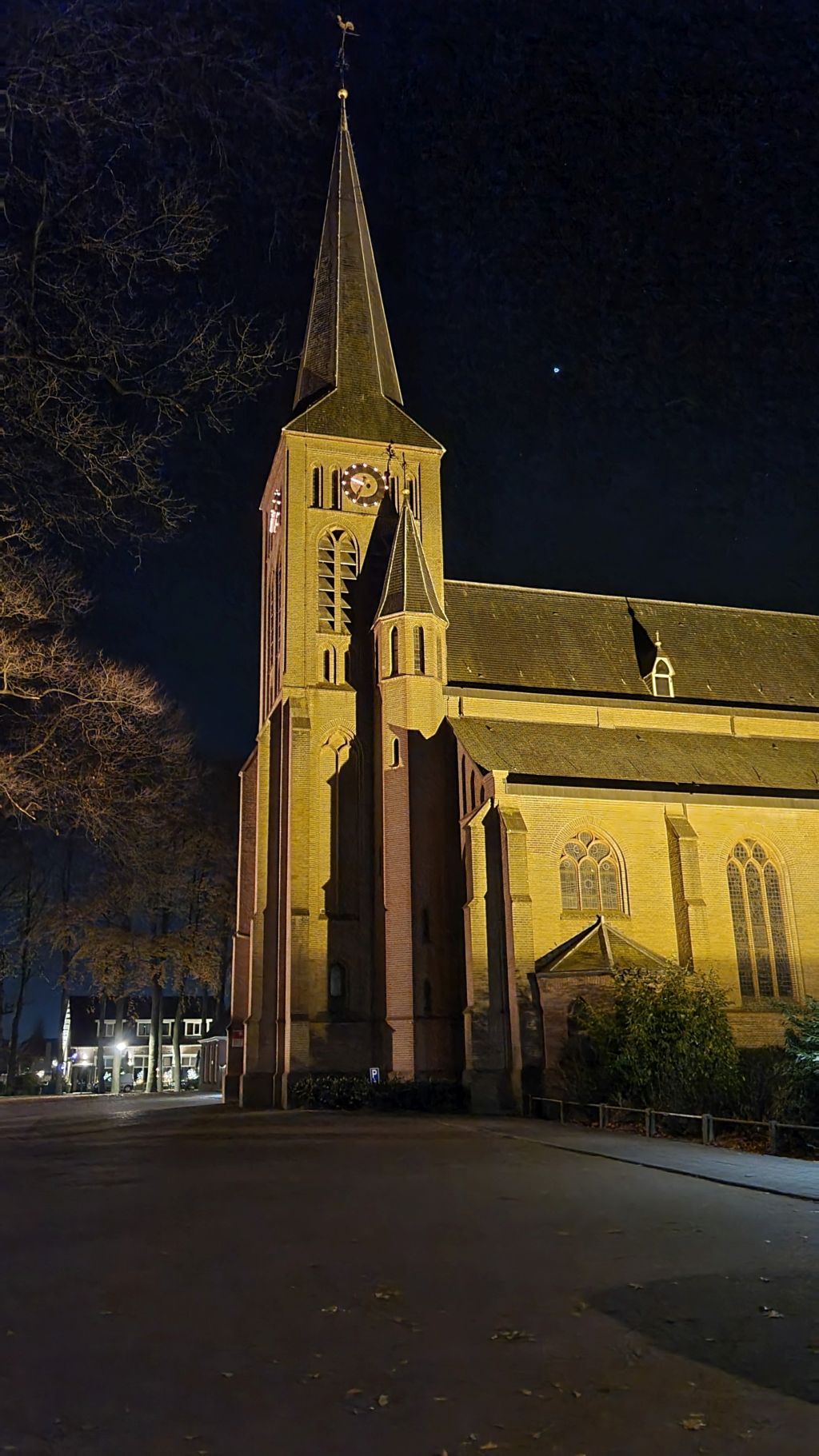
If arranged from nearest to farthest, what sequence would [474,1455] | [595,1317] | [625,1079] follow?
[474,1455] → [595,1317] → [625,1079]

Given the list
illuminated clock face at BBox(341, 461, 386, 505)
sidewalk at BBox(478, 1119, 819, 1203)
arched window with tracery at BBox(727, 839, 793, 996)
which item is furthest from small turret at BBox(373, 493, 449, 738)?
sidewalk at BBox(478, 1119, 819, 1203)

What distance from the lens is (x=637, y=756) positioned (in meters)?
34.2

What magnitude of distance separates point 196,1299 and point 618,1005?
58.1 feet

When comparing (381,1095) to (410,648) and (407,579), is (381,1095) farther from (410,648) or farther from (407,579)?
(407,579)

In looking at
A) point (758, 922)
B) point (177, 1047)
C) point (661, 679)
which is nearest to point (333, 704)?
point (661, 679)

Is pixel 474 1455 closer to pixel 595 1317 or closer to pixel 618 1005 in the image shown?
pixel 595 1317

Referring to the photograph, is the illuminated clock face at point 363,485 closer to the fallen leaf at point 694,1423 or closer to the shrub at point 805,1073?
the shrub at point 805,1073

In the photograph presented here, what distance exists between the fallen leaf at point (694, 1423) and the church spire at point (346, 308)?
3826 centimetres

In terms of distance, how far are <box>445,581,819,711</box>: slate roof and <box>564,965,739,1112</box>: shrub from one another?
46.9 feet

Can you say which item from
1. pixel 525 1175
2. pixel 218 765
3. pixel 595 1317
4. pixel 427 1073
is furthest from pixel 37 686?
pixel 218 765

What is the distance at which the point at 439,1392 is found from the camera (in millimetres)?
5258

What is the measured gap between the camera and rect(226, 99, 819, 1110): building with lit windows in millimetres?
29453

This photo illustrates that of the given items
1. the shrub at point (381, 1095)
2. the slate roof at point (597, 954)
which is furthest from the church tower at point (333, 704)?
the slate roof at point (597, 954)

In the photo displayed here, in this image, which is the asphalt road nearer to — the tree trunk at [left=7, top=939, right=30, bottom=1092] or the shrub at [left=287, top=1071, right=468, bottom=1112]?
the shrub at [left=287, top=1071, right=468, bottom=1112]
